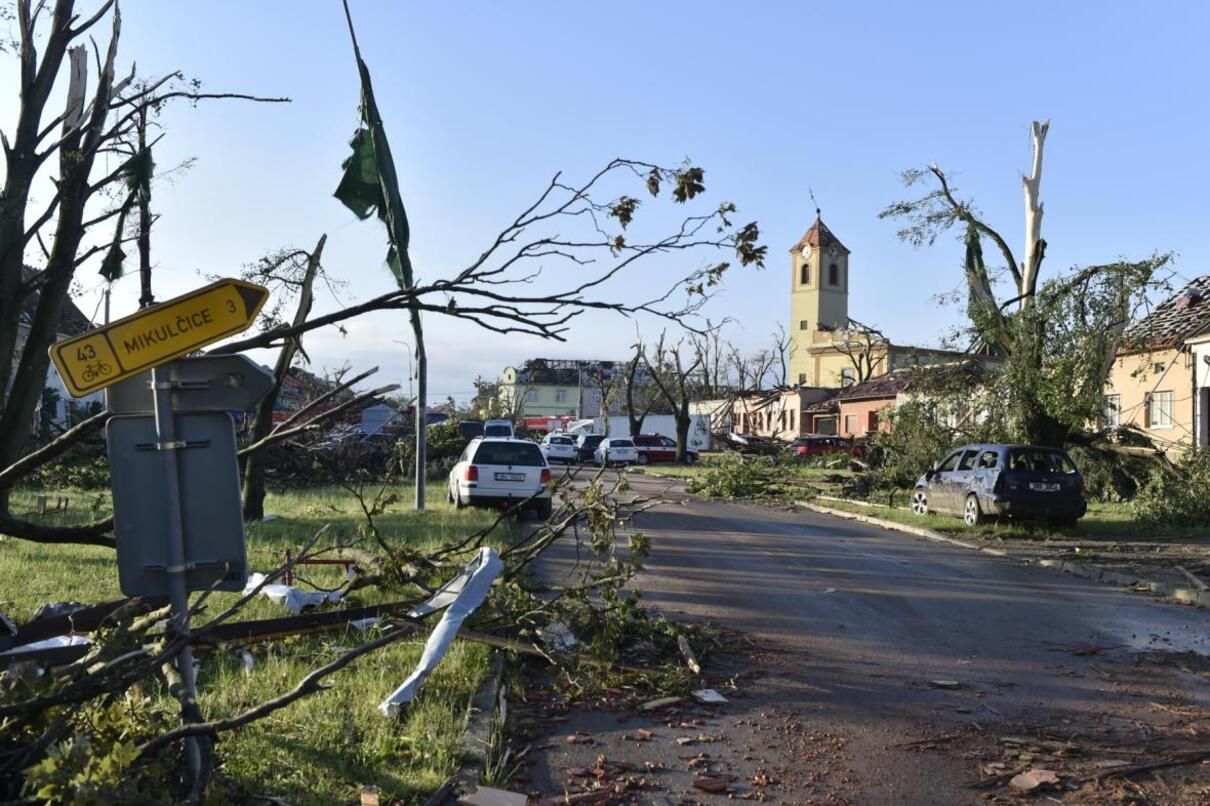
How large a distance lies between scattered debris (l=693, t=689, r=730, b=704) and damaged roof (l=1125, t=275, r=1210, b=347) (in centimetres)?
1990

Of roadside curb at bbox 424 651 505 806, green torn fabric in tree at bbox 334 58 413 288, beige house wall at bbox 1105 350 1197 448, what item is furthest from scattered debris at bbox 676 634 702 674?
beige house wall at bbox 1105 350 1197 448

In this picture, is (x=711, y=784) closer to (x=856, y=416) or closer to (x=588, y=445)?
(x=588, y=445)

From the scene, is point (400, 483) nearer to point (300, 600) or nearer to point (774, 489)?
point (774, 489)

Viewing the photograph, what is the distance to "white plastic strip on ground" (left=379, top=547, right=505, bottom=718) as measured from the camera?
6.37m

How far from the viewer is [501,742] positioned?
247 inches

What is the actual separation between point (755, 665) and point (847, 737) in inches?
77.9

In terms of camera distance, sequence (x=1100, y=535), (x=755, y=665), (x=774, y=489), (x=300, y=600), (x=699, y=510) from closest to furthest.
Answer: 1. (x=755, y=665)
2. (x=300, y=600)
3. (x=1100, y=535)
4. (x=699, y=510)
5. (x=774, y=489)

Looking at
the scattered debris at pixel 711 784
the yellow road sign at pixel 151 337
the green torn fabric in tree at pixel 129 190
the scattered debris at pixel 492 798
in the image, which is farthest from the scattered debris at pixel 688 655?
the green torn fabric in tree at pixel 129 190

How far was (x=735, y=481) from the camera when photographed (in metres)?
32.3

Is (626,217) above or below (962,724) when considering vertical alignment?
above

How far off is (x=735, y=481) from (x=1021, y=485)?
13426 millimetres

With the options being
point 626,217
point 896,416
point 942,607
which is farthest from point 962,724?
point 896,416

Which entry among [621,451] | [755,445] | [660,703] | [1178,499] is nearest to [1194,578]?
[1178,499]

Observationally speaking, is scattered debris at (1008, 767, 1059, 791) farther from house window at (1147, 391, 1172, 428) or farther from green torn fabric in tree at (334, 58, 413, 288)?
house window at (1147, 391, 1172, 428)
